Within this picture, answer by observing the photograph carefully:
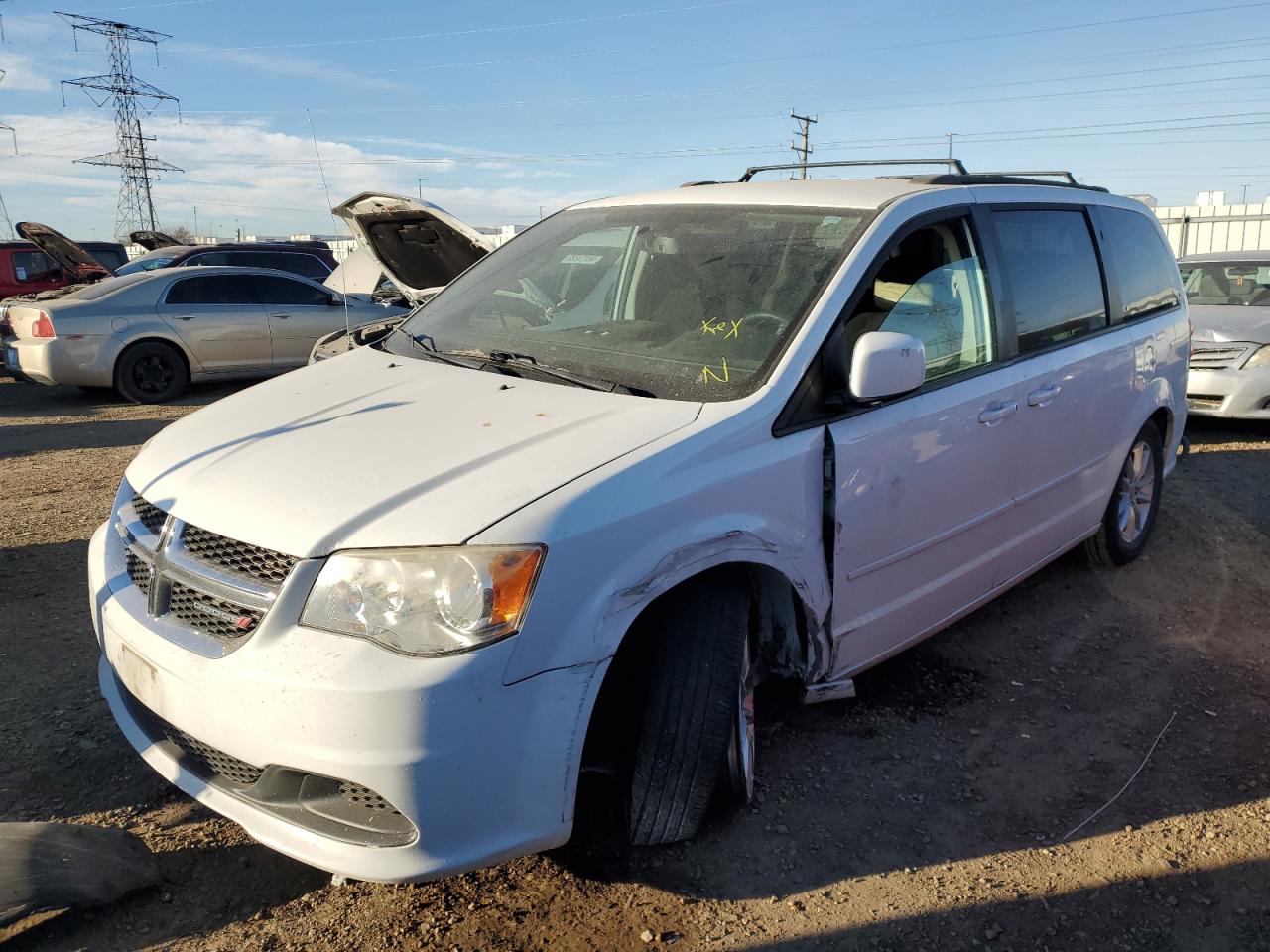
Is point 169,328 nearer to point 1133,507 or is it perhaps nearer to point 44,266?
point 44,266

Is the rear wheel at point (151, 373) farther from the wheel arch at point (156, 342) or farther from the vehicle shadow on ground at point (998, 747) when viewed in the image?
the vehicle shadow on ground at point (998, 747)

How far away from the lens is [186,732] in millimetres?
2439

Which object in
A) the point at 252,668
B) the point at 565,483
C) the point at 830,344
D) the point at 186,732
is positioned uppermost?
the point at 830,344

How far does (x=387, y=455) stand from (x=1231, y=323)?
8.61 m

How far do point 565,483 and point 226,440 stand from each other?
1.17m

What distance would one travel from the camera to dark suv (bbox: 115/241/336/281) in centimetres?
1603

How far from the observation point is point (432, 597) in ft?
7.22

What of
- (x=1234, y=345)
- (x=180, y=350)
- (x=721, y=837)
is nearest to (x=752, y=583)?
(x=721, y=837)

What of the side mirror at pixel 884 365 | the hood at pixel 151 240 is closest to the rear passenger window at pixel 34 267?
the hood at pixel 151 240

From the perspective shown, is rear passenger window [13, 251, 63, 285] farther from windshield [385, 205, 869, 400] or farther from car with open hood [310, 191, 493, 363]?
windshield [385, 205, 869, 400]

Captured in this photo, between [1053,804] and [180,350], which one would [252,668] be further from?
[180,350]

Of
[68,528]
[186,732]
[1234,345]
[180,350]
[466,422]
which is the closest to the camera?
[186,732]

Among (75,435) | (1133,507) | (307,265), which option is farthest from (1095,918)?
(307,265)

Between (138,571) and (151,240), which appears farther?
(151,240)
